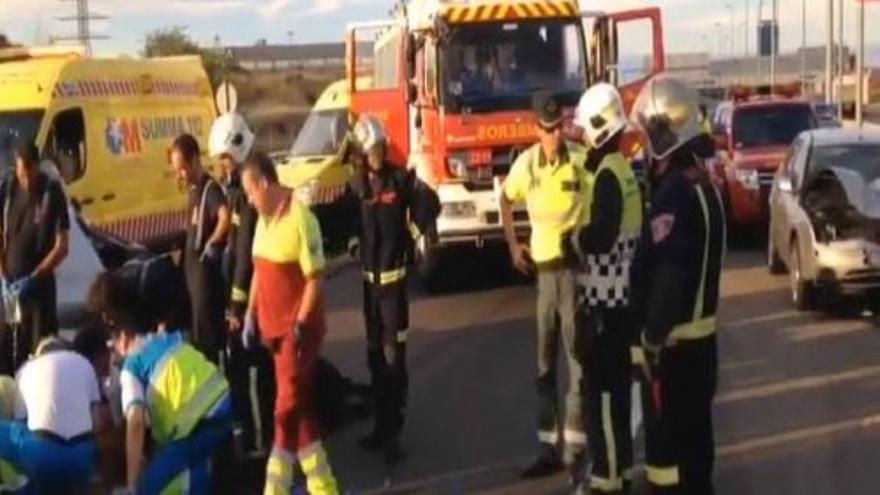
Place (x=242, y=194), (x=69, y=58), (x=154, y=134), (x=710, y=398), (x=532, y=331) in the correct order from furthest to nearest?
(x=154, y=134) < (x=69, y=58) < (x=532, y=331) < (x=242, y=194) < (x=710, y=398)

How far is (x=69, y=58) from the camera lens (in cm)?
1922

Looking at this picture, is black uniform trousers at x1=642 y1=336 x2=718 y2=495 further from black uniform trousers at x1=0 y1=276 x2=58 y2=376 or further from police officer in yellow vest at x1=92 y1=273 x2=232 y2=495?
black uniform trousers at x1=0 y1=276 x2=58 y2=376

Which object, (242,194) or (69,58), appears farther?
(69,58)

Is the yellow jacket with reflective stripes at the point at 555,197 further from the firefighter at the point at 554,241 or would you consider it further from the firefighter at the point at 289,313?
the firefighter at the point at 289,313

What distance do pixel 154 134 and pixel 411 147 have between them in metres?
2.88

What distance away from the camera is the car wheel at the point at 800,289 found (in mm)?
17359

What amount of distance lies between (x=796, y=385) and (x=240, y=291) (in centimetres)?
486

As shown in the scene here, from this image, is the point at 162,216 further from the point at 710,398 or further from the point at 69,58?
the point at 710,398

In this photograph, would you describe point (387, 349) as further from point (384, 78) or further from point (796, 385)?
point (384, 78)

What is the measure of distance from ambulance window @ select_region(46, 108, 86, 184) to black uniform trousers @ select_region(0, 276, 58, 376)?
22.4 feet

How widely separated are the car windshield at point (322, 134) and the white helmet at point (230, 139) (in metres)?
14.7

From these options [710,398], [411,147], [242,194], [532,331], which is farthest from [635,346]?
[411,147]

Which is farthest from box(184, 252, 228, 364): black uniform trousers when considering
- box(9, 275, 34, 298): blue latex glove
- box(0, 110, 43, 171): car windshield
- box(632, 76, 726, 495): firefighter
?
box(0, 110, 43, 171): car windshield

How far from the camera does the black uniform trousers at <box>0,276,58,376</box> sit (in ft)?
37.9
